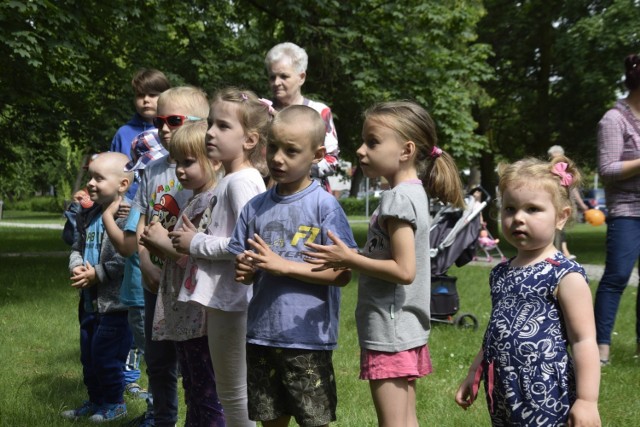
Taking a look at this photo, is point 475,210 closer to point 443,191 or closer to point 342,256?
point 443,191

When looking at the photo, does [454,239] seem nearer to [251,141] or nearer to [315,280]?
[251,141]

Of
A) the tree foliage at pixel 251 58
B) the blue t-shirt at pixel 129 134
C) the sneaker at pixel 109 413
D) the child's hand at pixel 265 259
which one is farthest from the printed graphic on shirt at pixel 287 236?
the tree foliage at pixel 251 58

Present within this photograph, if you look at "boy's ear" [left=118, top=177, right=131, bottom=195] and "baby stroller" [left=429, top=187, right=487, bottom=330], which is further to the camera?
"baby stroller" [left=429, top=187, right=487, bottom=330]

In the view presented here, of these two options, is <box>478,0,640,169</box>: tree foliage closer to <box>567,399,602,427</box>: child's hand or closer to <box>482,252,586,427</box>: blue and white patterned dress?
<box>482,252,586,427</box>: blue and white patterned dress

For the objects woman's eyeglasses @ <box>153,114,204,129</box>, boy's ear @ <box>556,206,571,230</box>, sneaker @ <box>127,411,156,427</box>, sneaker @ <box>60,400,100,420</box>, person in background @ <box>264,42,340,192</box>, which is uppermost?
person in background @ <box>264,42,340,192</box>

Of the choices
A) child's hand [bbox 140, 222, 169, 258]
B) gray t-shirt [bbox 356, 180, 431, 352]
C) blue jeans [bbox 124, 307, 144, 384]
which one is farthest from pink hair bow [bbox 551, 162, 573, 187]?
blue jeans [bbox 124, 307, 144, 384]

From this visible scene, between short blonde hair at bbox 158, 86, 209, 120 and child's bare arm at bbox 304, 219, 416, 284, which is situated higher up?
short blonde hair at bbox 158, 86, 209, 120

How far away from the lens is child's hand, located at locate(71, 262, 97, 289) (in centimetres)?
479

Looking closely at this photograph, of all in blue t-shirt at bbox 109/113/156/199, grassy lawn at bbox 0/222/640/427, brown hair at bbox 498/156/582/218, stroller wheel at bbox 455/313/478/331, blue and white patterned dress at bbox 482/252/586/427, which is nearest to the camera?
blue and white patterned dress at bbox 482/252/586/427

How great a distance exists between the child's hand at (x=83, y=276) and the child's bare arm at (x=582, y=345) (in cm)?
299

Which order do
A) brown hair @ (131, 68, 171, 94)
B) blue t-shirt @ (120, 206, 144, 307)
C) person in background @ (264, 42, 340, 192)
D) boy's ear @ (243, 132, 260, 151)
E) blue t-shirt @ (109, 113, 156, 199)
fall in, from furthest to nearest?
blue t-shirt @ (109, 113, 156, 199)
brown hair @ (131, 68, 171, 94)
person in background @ (264, 42, 340, 192)
blue t-shirt @ (120, 206, 144, 307)
boy's ear @ (243, 132, 260, 151)

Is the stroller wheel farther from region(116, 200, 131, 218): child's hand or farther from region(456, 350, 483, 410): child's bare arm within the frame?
region(456, 350, 483, 410): child's bare arm

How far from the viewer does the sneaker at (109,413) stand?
4898 mm

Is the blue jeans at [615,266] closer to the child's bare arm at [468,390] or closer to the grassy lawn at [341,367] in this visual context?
the grassy lawn at [341,367]
